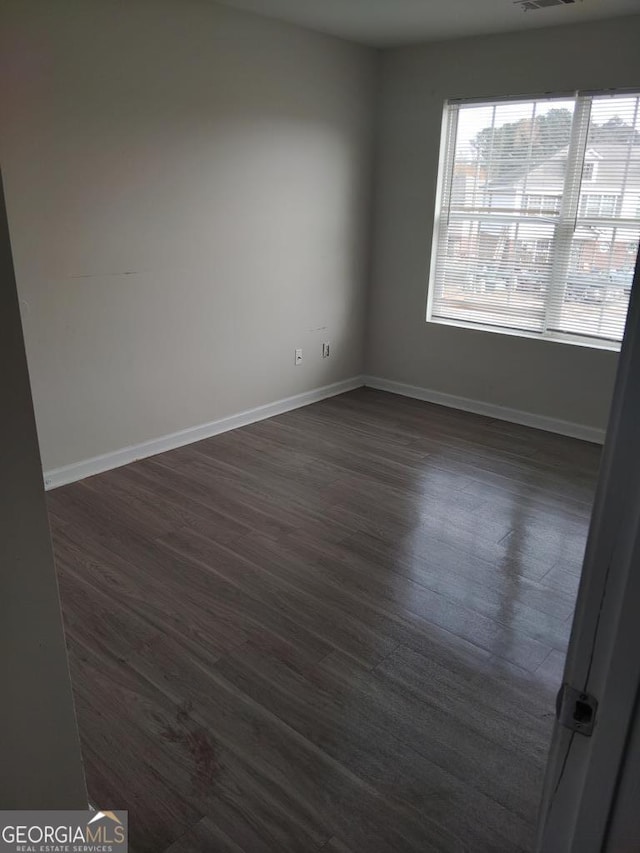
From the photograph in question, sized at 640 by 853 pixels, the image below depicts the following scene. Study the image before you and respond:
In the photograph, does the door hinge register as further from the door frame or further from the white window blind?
the white window blind

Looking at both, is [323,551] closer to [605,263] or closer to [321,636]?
[321,636]

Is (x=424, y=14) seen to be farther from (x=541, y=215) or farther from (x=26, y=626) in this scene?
(x=26, y=626)

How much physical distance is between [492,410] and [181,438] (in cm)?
233

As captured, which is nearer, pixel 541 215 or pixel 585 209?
pixel 585 209

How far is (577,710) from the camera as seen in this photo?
0.70 metres

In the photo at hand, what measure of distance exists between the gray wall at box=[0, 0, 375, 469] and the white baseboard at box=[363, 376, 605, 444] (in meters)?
0.80

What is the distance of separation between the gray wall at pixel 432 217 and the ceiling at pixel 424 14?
0.16 metres

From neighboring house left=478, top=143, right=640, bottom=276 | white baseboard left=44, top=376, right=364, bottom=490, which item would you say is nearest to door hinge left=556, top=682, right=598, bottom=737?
white baseboard left=44, top=376, right=364, bottom=490

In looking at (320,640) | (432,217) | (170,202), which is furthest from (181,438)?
(432,217)

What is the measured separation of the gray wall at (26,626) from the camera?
1.20 metres

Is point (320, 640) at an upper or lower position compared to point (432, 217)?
lower

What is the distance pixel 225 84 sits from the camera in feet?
12.6

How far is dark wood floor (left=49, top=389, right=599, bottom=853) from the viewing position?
1.75m

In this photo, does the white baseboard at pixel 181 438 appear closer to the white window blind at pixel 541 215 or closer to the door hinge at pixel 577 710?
the white window blind at pixel 541 215
